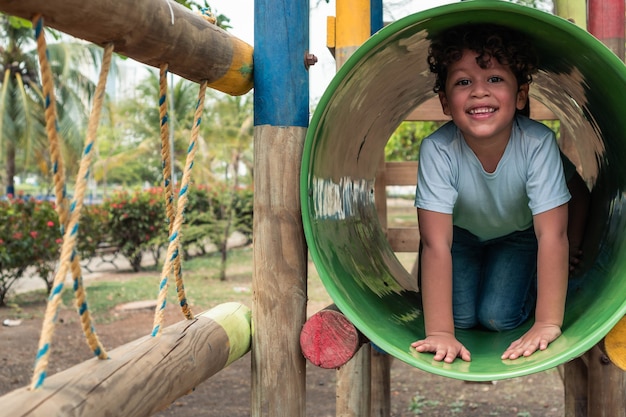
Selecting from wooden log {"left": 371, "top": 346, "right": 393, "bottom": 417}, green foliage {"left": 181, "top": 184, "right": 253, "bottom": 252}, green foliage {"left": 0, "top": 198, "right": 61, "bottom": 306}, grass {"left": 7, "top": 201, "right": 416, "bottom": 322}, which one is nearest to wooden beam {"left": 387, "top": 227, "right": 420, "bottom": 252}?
wooden log {"left": 371, "top": 346, "right": 393, "bottom": 417}

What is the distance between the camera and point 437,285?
2.08 metres

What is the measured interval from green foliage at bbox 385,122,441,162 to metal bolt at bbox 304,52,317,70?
8.73m

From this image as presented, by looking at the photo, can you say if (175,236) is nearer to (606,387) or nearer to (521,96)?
(521,96)

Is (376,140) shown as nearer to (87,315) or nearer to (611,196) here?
(611,196)

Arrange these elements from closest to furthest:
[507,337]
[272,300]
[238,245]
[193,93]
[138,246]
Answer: [272,300] < [507,337] < [138,246] < [238,245] < [193,93]

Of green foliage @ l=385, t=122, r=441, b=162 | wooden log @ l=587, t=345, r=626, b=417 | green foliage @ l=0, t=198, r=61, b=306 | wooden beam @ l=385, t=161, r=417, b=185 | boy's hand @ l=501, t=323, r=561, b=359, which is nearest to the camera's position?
boy's hand @ l=501, t=323, r=561, b=359

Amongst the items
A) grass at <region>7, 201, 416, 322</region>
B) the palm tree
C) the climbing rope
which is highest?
the palm tree

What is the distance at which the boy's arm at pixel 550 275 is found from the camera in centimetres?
197

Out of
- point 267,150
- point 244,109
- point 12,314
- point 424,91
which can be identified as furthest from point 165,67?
point 244,109

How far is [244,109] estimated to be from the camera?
2278 centimetres

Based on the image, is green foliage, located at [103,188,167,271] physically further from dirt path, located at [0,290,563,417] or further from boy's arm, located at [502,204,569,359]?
boy's arm, located at [502,204,569,359]

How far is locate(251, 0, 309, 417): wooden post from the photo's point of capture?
6.57 ft

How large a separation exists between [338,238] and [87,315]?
115 centimetres

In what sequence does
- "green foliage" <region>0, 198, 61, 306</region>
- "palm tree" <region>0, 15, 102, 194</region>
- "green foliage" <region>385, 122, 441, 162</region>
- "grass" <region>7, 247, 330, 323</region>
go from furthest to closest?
"palm tree" <region>0, 15, 102, 194</region> < "green foliage" <region>385, 122, 441, 162</region> < "grass" <region>7, 247, 330, 323</region> < "green foliage" <region>0, 198, 61, 306</region>
